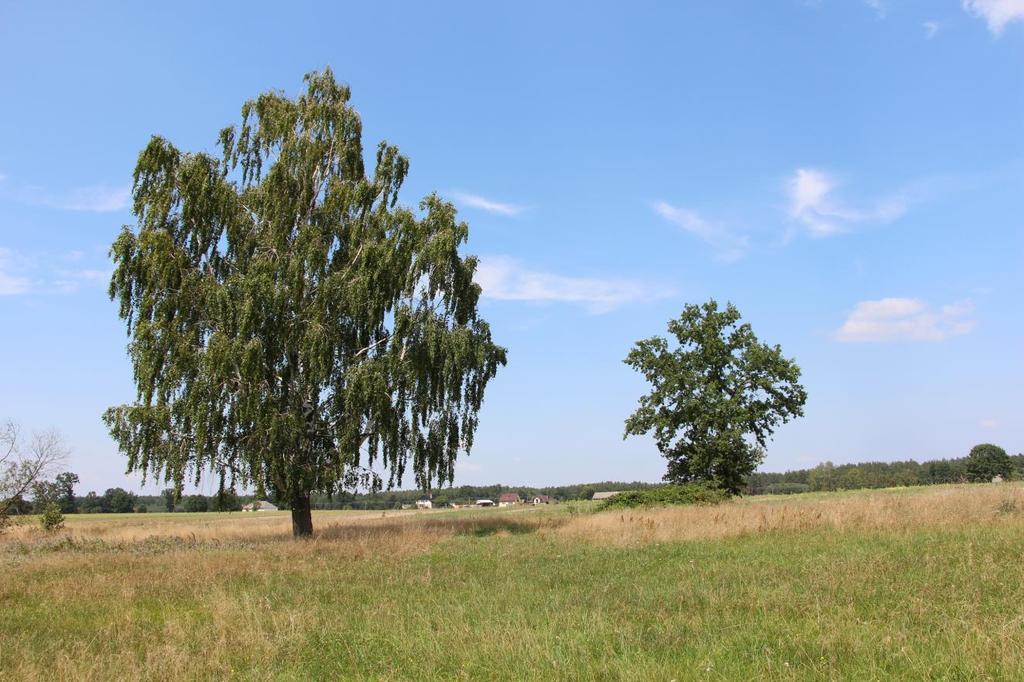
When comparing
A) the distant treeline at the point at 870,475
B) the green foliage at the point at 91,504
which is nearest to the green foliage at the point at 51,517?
the green foliage at the point at 91,504

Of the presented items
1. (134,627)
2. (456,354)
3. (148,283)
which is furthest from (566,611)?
(148,283)

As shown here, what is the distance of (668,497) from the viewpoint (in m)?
32.3

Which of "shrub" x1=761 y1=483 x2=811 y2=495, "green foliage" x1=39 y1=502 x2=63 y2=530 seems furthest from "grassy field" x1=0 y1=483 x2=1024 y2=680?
"shrub" x1=761 y1=483 x2=811 y2=495

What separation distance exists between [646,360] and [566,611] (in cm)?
3626

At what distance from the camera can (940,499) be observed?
18.2m

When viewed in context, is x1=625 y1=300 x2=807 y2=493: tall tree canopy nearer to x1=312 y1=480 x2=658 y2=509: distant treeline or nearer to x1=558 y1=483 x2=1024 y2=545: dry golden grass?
x1=558 y1=483 x2=1024 y2=545: dry golden grass

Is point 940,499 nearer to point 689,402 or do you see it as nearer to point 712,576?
point 712,576

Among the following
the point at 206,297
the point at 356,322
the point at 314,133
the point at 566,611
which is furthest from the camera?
the point at 314,133

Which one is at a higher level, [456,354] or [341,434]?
[456,354]

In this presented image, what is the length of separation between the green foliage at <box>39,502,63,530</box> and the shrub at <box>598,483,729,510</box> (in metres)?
25.7

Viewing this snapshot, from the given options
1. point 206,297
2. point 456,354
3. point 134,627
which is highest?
point 206,297

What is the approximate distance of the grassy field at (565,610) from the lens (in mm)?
5793

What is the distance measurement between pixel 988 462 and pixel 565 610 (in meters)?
124

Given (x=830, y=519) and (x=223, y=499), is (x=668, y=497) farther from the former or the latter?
(x=223, y=499)
